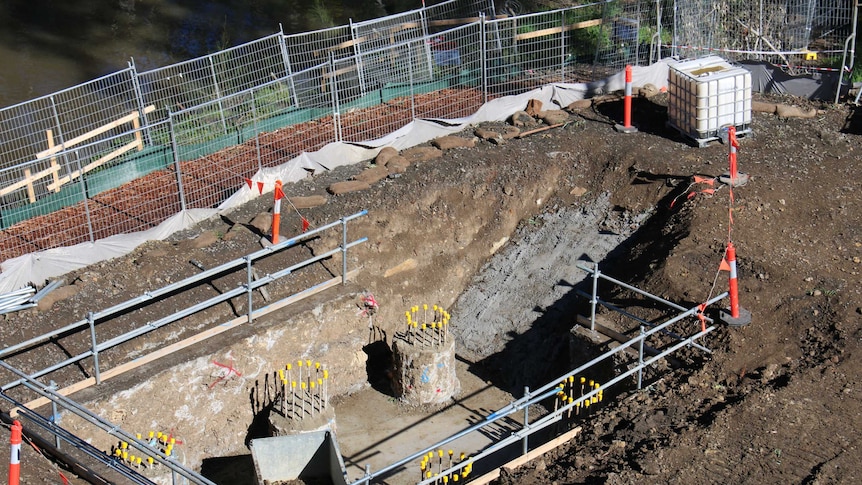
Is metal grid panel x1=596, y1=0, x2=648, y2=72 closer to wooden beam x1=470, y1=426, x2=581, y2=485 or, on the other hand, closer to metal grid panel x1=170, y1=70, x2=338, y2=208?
metal grid panel x1=170, y1=70, x2=338, y2=208

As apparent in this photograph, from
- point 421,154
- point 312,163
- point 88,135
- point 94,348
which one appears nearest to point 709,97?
point 421,154

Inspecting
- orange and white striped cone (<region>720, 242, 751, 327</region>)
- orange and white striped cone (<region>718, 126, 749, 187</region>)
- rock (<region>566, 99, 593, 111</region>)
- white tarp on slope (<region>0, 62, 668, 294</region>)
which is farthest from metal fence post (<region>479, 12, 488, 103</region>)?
orange and white striped cone (<region>720, 242, 751, 327</region>)

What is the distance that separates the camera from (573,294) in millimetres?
15719

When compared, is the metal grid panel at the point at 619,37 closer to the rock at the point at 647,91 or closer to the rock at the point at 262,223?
the rock at the point at 647,91

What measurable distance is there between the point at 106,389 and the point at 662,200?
896 cm

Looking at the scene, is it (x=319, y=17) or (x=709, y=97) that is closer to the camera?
(x=709, y=97)

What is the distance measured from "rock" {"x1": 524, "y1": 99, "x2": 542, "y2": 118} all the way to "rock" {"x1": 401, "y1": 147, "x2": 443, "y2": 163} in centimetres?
233

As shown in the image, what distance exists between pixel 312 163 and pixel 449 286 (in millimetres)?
3122

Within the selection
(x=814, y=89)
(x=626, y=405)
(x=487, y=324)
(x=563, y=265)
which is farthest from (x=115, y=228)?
(x=814, y=89)

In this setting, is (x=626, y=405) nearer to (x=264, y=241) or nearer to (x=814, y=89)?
(x=264, y=241)

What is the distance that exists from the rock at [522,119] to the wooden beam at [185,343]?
5.02m

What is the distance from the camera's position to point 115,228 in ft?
50.8

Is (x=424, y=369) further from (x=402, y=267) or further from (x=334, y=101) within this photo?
(x=334, y=101)

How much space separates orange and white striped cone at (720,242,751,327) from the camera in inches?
509
